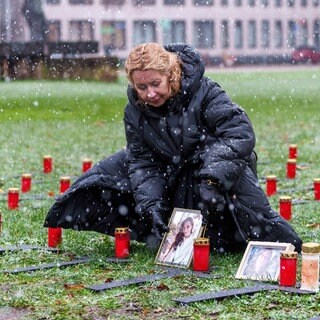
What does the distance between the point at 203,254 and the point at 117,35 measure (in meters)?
81.0

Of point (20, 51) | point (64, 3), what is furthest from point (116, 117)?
point (64, 3)

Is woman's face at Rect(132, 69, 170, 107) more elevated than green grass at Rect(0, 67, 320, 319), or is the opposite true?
woman's face at Rect(132, 69, 170, 107)

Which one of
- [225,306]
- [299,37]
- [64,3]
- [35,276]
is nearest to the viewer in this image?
[225,306]

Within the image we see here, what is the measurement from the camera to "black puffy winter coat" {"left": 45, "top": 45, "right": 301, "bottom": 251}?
28.2 feet

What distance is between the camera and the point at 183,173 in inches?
353

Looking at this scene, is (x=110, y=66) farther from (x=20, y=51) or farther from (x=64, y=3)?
(x=64, y=3)

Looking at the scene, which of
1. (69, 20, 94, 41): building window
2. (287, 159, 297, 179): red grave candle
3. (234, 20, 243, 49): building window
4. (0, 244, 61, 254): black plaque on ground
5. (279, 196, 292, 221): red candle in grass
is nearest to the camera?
(0, 244, 61, 254): black plaque on ground

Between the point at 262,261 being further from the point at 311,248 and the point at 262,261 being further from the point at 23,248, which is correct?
the point at 23,248

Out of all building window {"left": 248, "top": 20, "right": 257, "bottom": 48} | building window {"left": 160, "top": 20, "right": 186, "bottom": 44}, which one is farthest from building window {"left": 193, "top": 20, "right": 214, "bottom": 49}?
building window {"left": 248, "top": 20, "right": 257, "bottom": 48}

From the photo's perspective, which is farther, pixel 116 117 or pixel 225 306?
pixel 116 117

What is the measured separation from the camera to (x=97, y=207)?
29.9 ft

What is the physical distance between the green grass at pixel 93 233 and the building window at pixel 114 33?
2222 inches

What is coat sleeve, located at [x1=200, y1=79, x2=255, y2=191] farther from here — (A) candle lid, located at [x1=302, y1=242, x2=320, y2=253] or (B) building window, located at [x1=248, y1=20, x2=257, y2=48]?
(B) building window, located at [x1=248, y1=20, x2=257, y2=48]

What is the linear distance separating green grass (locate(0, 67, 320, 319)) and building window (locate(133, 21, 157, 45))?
56.5 metres
